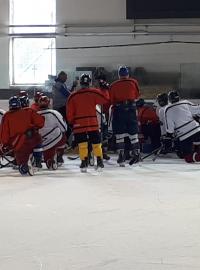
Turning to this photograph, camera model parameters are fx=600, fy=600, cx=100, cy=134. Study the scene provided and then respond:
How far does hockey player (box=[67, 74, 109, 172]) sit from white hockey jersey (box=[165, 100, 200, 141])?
133cm

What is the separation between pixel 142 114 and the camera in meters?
10.0

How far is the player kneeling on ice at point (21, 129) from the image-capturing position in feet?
24.6

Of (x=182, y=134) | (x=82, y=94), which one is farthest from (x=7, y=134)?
(x=182, y=134)

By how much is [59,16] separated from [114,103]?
4565 mm

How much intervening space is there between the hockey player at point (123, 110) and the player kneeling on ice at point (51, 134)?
0.73 metres

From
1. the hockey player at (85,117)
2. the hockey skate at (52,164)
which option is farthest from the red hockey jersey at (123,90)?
the hockey skate at (52,164)

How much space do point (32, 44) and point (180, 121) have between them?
4763 mm

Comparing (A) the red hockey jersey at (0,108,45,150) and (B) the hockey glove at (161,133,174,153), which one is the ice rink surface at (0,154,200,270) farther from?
(B) the hockey glove at (161,133,174,153)

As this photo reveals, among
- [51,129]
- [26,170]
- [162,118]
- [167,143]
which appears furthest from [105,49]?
[26,170]

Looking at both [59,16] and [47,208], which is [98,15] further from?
[47,208]

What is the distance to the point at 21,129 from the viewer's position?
295 inches

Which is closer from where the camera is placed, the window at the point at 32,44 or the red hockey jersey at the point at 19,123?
the red hockey jersey at the point at 19,123

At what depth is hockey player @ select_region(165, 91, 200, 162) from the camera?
27.8 feet

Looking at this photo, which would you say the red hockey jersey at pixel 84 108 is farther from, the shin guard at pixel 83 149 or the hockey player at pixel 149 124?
the hockey player at pixel 149 124
